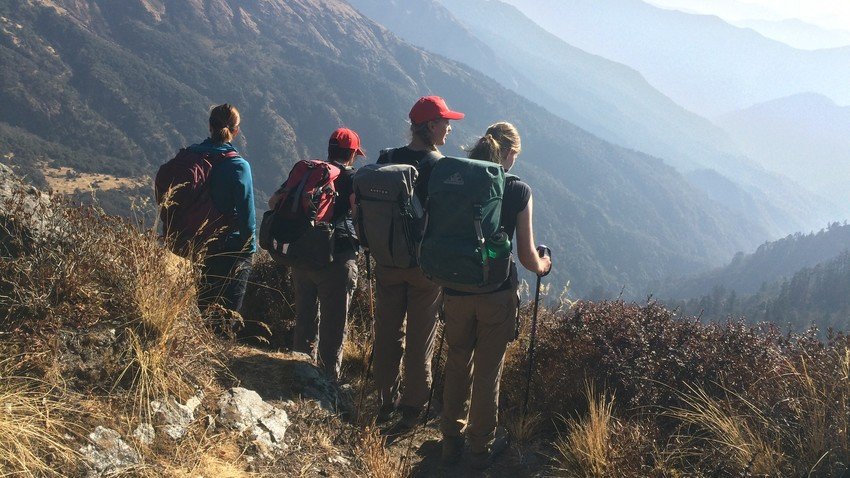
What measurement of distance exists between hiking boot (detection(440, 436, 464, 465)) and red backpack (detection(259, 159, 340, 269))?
147cm

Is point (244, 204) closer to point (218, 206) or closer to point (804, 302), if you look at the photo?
point (218, 206)

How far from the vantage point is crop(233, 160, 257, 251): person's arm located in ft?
12.5

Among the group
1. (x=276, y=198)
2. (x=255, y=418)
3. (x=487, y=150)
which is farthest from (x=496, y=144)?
(x=255, y=418)

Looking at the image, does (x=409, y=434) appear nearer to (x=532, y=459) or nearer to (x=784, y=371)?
(x=532, y=459)

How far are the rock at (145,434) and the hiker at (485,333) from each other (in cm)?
175

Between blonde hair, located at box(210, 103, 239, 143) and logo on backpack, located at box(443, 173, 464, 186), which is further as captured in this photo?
blonde hair, located at box(210, 103, 239, 143)

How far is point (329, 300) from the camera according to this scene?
3.90 metres

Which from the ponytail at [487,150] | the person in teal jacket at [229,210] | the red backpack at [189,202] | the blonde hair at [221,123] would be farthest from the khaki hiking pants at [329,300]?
the ponytail at [487,150]

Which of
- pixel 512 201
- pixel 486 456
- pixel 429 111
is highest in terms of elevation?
pixel 429 111

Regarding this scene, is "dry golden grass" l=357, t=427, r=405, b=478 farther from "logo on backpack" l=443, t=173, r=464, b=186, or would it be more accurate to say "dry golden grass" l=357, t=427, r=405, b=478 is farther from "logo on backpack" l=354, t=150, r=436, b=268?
"logo on backpack" l=443, t=173, r=464, b=186

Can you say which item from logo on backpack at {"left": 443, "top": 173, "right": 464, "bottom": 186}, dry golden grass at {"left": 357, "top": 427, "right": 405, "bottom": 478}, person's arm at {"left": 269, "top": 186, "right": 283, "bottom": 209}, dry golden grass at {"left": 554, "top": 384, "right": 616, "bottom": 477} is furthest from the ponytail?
dry golden grass at {"left": 357, "top": 427, "right": 405, "bottom": 478}

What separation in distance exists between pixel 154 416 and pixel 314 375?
4.07 ft

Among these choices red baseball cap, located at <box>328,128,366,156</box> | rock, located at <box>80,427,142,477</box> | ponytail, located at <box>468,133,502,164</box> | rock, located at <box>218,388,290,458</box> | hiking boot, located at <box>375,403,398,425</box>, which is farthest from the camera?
red baseball cap, located at <box>328,128,366,156</box>

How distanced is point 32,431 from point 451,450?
2300mm
